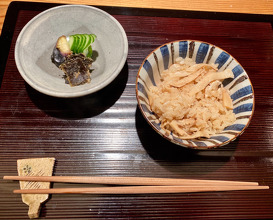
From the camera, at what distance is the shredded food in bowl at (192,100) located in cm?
149

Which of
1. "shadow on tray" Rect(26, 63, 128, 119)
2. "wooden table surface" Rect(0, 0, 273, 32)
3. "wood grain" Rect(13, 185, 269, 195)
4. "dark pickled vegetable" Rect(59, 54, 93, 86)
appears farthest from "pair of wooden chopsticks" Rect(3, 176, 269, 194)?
"wooden table surface" Rect(0, 0, 273, 32)

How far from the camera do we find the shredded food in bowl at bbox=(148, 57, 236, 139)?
4.89 feet

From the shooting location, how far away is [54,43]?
1961mm

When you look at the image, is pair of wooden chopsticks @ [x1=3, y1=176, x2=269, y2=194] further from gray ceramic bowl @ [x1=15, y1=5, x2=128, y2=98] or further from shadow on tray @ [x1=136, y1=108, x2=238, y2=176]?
gray ceramic bowl @ [x1=15, y1=5, x2=128, y2=98]

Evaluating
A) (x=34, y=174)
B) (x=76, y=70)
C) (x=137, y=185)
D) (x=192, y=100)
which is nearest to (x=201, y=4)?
(x=192, y=100)

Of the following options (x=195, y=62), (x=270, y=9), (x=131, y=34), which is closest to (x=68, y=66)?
(x=131, y=34)

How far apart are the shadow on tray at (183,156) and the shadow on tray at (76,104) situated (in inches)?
15.3

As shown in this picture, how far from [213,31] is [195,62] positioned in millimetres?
626

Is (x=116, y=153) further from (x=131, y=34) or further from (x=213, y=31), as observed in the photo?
(x=213, y=31)

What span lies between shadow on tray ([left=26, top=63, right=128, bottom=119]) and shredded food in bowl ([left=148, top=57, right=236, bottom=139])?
0.39 meters

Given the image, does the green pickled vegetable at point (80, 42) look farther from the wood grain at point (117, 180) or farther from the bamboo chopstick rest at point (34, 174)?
the wood grain at point (117, 180)

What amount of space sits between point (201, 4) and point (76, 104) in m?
1.69

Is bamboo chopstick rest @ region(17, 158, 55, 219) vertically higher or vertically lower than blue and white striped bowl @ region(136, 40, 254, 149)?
lower

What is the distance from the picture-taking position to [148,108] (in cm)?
154
